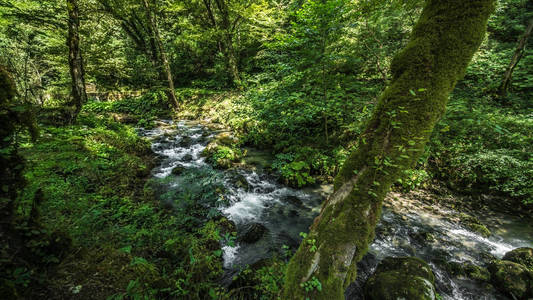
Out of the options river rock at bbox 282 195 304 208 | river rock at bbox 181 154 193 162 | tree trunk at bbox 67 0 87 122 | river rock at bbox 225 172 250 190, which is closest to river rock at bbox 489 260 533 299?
river rock at bbox 282 195 304 208

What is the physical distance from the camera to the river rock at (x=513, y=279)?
303 cm

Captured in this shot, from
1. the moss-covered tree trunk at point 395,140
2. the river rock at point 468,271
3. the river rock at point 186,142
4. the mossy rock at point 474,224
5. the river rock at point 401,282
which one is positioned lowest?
the river rock at point 468,271

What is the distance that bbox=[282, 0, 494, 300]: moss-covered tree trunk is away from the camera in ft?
6.40

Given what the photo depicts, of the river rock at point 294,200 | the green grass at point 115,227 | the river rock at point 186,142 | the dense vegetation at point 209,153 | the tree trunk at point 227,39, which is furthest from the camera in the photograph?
the tree trunk at point 227,39

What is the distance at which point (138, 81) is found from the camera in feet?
51.0

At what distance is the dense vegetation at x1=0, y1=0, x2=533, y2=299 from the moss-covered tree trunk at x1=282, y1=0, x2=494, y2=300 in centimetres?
16

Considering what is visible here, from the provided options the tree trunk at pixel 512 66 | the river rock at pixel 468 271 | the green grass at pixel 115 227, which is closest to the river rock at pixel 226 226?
the green grass at pixel 115 227

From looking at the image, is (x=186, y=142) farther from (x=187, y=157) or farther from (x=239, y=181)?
(x=239, y=181)

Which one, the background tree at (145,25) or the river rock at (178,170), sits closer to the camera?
the river rock at (178,170)

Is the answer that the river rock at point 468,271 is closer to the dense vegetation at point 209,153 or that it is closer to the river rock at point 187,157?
the dense vegetation at point 209,153

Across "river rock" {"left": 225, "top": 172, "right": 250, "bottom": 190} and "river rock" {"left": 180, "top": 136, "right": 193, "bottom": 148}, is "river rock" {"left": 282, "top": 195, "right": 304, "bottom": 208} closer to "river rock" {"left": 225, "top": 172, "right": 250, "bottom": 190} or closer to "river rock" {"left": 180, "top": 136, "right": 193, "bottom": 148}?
"river rock" {"left": 225, "top": 172, "right": 250, "bottom": 190}

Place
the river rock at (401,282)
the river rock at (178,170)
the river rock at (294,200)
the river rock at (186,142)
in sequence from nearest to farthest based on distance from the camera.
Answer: the river rock at (401,282) → the river rock at (294,200) → the river rock at (178,170) → the river rock at (186,142)

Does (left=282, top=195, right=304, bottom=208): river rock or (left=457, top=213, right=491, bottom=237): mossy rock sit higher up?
(left=282, top=195, right=304, bottom=208): river rock

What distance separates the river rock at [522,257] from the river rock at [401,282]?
6.26 ft
